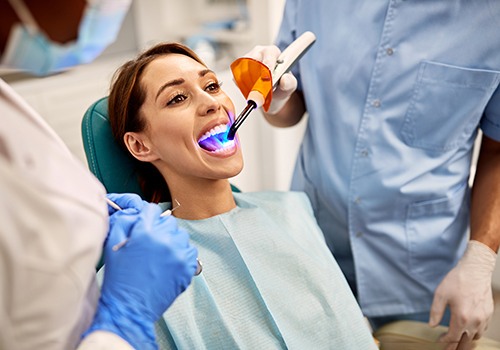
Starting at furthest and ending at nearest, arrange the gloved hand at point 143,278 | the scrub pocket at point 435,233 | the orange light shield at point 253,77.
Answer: the scrub pocket at point 435,233
the orange light shield at point 253,77
the gloved hand at point 143,278

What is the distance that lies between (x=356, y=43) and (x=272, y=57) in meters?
0.26

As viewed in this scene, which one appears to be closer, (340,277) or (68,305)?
(68,305)

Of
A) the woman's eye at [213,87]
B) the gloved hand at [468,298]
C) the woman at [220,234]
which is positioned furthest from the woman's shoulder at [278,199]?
the gloved hand at [468,298]


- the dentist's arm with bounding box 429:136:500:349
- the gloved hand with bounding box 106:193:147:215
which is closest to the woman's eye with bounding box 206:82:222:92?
the gloved hand with bounding box 106:193:147:215

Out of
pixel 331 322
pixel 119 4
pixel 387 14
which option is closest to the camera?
pixel 119 4

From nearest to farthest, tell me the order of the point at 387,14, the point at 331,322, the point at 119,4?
the point at 119,4 → the point at 331,322 → the point at 387,14

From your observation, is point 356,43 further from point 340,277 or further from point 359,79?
point 340,277

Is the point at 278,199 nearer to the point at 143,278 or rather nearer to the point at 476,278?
the point at 476,278

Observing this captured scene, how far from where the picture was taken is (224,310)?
4.00 feet

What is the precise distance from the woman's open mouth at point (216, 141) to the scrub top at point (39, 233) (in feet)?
2.03

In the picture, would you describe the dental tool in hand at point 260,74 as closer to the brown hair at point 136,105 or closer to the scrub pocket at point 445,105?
the brown hair at point 136,105

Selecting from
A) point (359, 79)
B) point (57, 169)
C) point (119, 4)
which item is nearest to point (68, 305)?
point (57, 169)

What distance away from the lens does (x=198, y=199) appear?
1.38 m

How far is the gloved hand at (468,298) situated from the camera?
1357 mm
